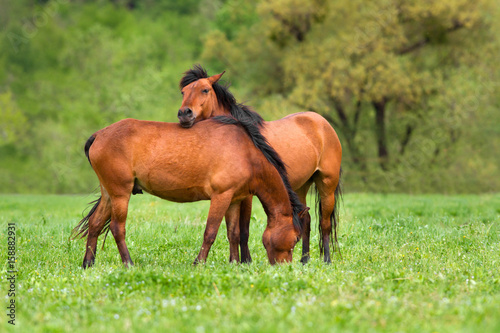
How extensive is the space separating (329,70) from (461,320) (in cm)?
1874

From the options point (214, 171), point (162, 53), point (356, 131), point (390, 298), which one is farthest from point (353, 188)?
point (162, 53)

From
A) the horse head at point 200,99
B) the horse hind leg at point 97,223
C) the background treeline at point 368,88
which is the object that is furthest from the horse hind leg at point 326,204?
the background treeline at point 368,88

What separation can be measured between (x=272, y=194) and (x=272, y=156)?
19.0 inches

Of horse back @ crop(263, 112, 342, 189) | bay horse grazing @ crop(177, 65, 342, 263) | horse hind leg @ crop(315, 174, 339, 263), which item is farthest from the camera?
horse hind leg @ crop(315, 174, 339, 263)

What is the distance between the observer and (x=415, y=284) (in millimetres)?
5113

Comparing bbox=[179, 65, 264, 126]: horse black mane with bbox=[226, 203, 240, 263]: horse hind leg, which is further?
bbox=[179, 65, 264, 126]: horse black mane

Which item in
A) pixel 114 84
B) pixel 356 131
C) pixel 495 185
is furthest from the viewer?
pixel 114 84

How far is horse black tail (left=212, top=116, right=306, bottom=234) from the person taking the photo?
664cm

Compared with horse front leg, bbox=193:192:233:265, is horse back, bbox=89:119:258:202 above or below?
above

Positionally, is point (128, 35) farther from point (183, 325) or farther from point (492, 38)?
point (183, 325)

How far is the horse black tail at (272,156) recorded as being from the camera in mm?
6637

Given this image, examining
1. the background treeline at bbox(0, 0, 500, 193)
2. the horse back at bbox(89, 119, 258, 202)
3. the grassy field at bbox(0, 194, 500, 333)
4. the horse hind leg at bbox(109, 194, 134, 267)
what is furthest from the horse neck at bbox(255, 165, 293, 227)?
the background treeline at bbox(0, 0, 500, 193)

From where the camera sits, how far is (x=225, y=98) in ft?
24.3

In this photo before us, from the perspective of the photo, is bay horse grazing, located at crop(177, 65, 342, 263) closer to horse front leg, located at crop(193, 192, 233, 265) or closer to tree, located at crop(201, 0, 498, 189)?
horse front leg, located at crop(193, 192, 233, 265)
